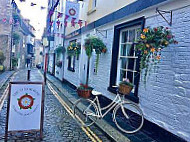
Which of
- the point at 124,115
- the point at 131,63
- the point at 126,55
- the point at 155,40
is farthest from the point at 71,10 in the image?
the point at 155,40

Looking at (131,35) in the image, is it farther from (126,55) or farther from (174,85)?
(174,85)

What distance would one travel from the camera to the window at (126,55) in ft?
18.1

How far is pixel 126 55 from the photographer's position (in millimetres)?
6223

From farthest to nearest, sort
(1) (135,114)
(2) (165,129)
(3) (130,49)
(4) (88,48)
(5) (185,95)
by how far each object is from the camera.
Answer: (4) (88,48), (3) (130,49), (1) (135,114), (2) (165,129), (5) (185,95)

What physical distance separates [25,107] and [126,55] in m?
3.41

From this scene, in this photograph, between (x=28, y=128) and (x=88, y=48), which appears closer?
(x=28, y=128)

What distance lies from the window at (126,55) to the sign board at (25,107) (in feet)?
8.18

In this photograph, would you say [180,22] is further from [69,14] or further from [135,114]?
[69,14]

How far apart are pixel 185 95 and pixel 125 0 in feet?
11.9

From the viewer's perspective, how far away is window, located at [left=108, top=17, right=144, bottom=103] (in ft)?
18.1

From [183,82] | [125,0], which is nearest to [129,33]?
[125,0]

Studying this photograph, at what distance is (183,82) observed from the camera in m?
3.82

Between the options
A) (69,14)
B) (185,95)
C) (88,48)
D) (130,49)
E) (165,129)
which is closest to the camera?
(185,95)

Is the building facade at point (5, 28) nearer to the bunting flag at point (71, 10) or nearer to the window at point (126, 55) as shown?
the bunting flag at point (71, 10)
